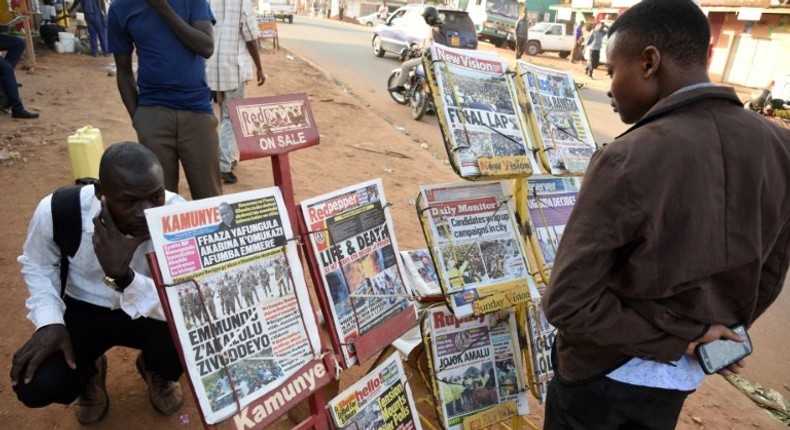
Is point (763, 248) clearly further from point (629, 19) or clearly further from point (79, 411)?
point (79, 411)

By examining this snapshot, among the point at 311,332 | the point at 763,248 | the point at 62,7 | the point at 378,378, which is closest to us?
the point at 763,248

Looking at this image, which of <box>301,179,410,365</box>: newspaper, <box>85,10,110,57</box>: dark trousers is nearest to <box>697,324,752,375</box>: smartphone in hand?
<box>301,179,410,365</box>: newspaper

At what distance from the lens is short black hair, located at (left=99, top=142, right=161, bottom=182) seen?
162 centimetres

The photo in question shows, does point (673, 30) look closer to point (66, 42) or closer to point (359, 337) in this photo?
point (359, 337)

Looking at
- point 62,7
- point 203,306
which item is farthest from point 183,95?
point 62,7

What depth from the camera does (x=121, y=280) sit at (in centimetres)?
158

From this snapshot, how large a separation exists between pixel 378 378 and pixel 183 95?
1919mm

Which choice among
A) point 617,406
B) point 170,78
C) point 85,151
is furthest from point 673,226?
point 85,151

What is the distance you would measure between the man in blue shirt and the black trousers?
41.3 inches

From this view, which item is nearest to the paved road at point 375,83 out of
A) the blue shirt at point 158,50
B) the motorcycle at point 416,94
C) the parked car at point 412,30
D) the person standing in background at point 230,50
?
the motorcycle at point 416,94

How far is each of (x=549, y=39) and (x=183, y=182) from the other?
1994 centimetres

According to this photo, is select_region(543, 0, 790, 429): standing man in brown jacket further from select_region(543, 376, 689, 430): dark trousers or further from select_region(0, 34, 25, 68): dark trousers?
select_region(0, 34, 25, 68): dark trousers

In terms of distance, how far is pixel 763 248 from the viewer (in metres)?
1.29

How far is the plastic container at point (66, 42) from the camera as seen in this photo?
10.4 meters
